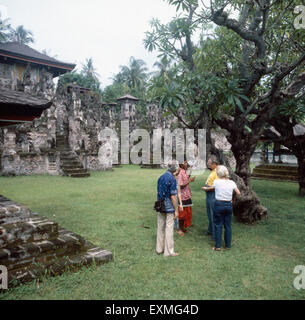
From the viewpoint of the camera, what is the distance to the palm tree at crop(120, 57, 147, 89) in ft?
141

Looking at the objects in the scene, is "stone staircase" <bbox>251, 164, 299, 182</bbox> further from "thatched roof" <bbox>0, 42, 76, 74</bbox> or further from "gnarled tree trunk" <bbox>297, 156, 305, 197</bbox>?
"thatched roof" <bbox>0, 42, 76, 74</bbox>

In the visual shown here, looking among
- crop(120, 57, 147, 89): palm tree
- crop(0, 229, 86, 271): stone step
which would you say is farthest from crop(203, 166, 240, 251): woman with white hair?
crop(120, 57, 147, 89): palm tree

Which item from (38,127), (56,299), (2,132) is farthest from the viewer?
(38,127)

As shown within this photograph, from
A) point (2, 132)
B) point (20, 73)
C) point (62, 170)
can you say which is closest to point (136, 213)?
point (62, 170)

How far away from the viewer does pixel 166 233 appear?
473cm

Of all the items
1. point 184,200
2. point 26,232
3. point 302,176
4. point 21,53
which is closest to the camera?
point 26,232

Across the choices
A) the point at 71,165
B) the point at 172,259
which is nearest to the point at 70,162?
the point at 71,165

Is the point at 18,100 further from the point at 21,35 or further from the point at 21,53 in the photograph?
the point at 21,35

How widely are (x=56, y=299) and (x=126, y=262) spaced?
1.34 metres

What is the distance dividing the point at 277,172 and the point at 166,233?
1266 centimetres

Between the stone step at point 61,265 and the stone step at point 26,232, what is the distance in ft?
1.45

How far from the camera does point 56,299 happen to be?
3447 mm

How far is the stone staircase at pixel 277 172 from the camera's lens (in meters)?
14.7

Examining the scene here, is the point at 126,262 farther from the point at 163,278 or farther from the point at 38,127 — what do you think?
the point at 38,127
